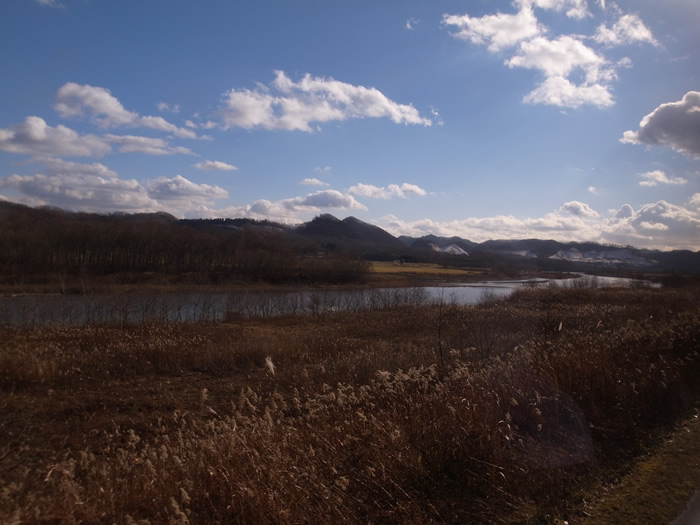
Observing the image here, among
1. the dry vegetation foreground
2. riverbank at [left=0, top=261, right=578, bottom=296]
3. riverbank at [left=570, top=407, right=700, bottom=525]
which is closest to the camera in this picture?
the dry vegetation foreground

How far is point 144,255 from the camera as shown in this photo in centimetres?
6344

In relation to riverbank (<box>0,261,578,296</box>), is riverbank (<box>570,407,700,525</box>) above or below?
above

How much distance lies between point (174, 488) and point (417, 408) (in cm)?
272

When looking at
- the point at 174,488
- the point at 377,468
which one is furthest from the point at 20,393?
the point at 377,468

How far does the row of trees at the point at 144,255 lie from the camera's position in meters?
53.6

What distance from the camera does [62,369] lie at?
1246cm

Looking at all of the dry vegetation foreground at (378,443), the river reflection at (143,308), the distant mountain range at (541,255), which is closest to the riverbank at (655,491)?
the dry vegetation foreground at (378,443)

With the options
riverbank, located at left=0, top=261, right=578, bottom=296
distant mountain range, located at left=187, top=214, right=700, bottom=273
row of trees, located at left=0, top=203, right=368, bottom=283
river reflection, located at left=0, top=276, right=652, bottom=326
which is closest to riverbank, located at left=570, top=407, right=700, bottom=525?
river reflection, located at left=0, top=276, right=652, bottom=326

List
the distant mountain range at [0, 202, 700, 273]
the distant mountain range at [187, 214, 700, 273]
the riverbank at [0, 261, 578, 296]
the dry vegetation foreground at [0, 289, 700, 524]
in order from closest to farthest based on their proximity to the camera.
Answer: the dry vegetation foreground at [0, 289, 700, 524]
the riverbank at [0, 261, 578, 296]
the distant mountain range at [0, 202, 700, 273]
the distant mountain range at [187, 214, 700, 273]

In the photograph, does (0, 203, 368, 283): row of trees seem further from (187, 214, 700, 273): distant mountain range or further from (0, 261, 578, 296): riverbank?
(187, 214, 700, 273): distant mountain range

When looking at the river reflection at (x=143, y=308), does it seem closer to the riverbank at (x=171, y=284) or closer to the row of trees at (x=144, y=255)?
the riverbank at (x=171, y=284)

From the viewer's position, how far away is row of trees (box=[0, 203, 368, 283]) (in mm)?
53625

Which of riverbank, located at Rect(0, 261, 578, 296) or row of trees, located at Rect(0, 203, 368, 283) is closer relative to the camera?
riverbank, located at Rect(0, 261, 578, 296)

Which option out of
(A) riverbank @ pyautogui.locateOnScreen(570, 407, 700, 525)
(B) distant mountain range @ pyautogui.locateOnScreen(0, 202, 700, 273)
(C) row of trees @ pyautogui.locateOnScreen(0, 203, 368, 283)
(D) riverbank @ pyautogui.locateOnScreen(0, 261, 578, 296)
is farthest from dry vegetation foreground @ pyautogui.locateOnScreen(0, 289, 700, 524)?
(B) distant mountain range @ pyautogui.locateOnScreen(0, 202, 700, 273)
